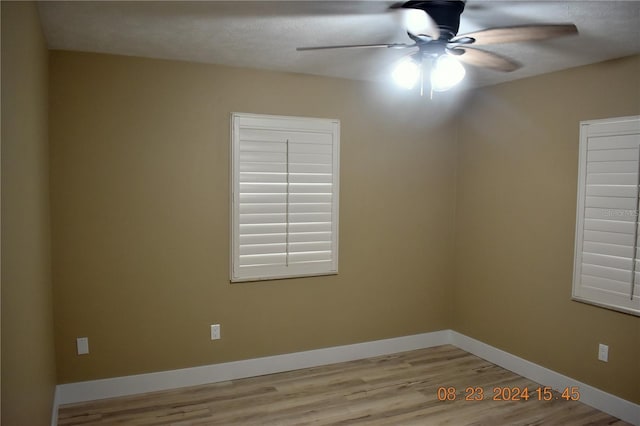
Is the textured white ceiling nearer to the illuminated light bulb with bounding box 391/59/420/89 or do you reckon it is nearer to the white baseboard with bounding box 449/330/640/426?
the illuminated light bulb with bounding box 391/59/420/89

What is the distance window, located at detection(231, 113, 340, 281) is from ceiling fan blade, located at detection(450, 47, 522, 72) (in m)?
1.45

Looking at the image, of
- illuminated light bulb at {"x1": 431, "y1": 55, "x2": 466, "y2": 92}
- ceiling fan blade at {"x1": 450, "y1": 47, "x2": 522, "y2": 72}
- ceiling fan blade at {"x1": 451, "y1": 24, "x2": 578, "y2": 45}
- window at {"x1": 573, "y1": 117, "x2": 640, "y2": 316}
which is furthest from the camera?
window at {"x1": 573, "y1": 117, "x2": 640, "y2": 316}

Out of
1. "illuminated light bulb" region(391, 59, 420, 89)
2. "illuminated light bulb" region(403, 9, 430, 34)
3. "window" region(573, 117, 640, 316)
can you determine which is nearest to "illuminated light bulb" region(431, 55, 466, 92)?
"illuminated light bulb" region(391, 59, 420, 89)

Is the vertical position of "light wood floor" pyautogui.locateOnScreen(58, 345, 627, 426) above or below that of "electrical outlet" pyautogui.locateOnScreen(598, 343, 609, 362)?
below

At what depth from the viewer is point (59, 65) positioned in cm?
318

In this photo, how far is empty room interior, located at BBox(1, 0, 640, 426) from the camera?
279cm

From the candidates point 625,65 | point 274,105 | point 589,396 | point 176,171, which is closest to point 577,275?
point 589,396

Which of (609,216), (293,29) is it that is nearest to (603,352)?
(609,216)

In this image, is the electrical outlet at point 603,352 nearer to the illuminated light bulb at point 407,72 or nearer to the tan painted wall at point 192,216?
the tan painted wall at point 192,216

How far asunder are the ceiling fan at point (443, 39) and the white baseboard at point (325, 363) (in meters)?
2.38

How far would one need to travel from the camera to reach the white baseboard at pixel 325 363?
3.31 metres

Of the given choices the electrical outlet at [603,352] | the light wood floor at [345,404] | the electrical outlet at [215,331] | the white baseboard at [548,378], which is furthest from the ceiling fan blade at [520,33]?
the electrical outlet at [215,331]

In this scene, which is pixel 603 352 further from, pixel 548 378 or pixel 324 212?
pixel 324 212

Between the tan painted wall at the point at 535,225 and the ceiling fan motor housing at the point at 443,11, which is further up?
the ceiling fan motor housing at the point at 443,11
